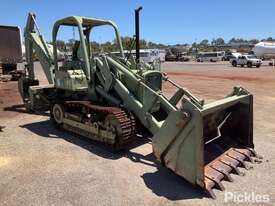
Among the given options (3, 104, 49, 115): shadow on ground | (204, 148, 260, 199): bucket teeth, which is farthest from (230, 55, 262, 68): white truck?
(204, 148, 260, 199): bucket teeth

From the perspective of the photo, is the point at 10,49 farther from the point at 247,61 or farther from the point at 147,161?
the point at 247,61

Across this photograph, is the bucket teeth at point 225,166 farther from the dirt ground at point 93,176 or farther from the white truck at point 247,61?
the white truck at point 247,61

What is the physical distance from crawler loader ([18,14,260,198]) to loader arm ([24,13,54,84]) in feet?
4.00

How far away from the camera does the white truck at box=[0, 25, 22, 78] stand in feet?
68.1

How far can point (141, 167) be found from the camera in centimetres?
564

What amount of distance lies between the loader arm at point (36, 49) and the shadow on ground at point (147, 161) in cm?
172

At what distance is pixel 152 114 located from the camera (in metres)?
6.41

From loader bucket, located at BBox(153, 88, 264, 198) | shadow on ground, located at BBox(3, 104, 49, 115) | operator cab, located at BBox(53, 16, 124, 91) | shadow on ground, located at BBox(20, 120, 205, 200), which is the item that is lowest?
shadow on ground, located at BBox(20, 120, 205, 200)

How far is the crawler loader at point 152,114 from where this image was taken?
4730 mm

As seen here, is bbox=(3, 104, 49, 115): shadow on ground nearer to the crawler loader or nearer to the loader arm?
the loader arm

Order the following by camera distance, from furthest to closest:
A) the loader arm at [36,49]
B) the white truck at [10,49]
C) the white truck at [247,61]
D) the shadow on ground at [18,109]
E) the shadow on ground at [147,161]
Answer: the white truck at [247,61], the white truck at [10,49], the shadow on ground at [18,109], the loader arm at [36,49], the shadow on ground at [147,161]

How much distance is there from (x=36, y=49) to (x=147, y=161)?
5.88m

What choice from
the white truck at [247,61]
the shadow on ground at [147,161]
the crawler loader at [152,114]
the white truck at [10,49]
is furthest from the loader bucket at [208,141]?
the white truck at [247,61]

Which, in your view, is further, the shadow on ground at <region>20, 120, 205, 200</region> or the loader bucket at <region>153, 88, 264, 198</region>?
the shadow on ground at <region>20, 120, 205, 200</region>
